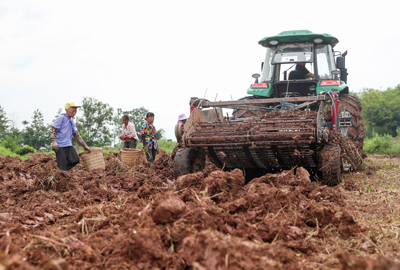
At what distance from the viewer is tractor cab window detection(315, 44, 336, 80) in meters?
8.86

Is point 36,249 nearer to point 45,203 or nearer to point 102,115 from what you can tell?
point 45,203

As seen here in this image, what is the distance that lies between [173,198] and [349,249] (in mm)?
1605

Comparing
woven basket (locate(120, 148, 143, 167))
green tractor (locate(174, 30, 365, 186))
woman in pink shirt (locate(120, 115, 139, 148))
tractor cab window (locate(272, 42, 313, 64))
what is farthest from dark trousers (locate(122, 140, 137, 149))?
tractor cab window (locate(272, 42, 313, 64))

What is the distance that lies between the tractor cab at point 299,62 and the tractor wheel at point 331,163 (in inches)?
123

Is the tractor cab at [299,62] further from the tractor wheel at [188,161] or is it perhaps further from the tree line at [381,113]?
the tree line at [381,113]

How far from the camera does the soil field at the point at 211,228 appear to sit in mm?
2631

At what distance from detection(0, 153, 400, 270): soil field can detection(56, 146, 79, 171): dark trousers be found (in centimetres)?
124

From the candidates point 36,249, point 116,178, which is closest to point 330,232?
point 36,249

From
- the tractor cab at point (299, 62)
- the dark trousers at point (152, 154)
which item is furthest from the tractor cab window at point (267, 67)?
the dark trousers at point (152, 154)

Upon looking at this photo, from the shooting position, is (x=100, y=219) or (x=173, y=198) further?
(x=100, y=219)

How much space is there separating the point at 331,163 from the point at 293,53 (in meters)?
4.07

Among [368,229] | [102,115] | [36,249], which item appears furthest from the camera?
[102,115]

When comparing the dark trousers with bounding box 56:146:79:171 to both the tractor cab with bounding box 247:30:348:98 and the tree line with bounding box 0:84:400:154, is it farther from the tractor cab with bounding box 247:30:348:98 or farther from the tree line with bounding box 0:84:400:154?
the tree line with bounding box 0:84:400:154

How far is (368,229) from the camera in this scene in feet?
11.7
